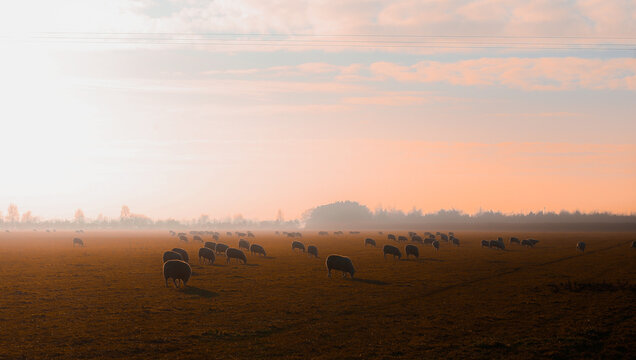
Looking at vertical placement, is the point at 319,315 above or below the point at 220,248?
below

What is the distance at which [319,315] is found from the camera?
19.8 metres

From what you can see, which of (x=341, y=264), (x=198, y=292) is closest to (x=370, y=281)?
(x=341, y=264)

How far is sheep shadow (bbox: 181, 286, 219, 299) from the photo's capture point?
81.0ft

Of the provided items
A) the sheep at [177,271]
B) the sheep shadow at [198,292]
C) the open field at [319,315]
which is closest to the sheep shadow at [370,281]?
the open field at [319,315]

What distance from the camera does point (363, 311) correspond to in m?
20.7

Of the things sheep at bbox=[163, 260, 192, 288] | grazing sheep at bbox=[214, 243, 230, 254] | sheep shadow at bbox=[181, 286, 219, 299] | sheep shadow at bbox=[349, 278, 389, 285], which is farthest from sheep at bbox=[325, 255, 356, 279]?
grazing sheep at bbox=[214, 243, 230, 254]

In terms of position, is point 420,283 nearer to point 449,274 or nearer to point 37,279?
point 449,274

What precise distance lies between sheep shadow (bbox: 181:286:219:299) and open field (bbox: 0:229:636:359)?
0.06m

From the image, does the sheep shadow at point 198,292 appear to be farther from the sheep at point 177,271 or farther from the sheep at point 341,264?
the sheep at point 341,264

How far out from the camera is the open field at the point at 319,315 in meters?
15.0

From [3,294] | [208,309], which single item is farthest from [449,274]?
[3,294]

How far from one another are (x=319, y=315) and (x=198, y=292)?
9.10 metres

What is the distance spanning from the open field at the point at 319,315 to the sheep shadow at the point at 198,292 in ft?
0.19

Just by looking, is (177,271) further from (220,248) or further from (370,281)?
(220,248)
